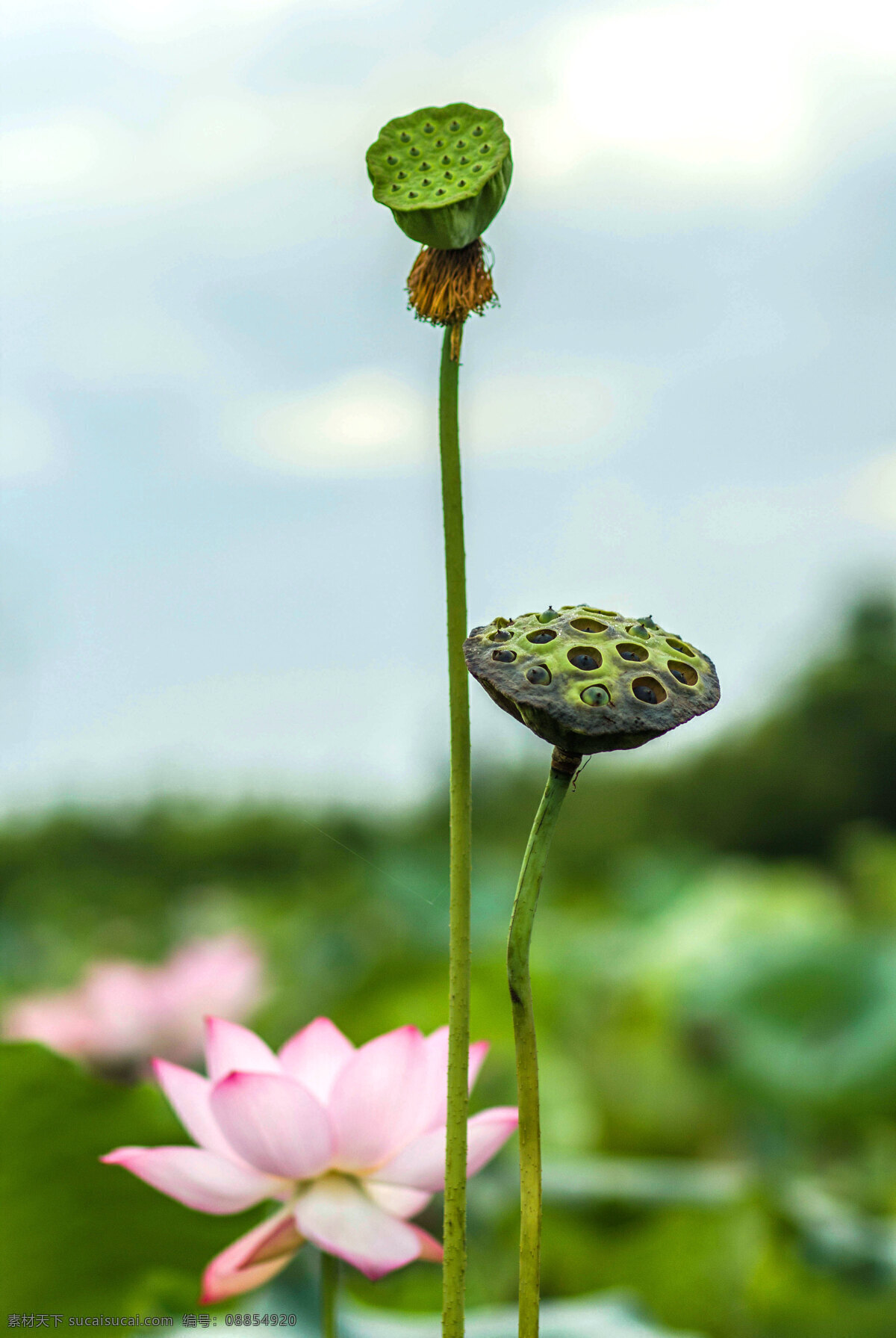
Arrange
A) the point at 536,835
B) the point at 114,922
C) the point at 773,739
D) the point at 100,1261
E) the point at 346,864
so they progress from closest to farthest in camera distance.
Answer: the point at 536,835, the point at 100,1261, the point at 114,922, the point at 346,864, the point at 773,739

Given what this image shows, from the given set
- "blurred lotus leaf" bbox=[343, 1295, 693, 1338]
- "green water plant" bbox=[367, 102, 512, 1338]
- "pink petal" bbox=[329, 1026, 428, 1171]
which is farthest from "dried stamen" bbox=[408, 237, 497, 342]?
"blurred lotus leaf" bbox=[343, 1295, 693, 1338]

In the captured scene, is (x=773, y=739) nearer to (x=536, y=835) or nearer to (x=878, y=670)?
(x=878, y=670)

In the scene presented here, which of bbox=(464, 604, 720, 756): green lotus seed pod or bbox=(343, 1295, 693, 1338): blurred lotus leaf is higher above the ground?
bbox=(464, 604, 720, 756): green lotus seed pod

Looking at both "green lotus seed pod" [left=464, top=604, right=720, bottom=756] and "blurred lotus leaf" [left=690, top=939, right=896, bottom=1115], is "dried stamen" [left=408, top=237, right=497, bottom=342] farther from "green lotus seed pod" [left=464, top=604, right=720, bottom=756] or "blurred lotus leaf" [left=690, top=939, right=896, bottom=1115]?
"blurred lotus leaf" [left=690, top=939, right=896, bottom=1115]

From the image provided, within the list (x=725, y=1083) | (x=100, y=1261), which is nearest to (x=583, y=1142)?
(x=725, y=1083)

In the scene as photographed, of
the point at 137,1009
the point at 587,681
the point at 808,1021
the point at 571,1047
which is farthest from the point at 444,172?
the point at 571,1047

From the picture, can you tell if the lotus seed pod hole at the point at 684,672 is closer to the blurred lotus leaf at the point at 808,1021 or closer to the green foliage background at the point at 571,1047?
the green foliage background at the point at 571,1047

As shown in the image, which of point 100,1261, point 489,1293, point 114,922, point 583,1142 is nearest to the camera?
point 100,1261
